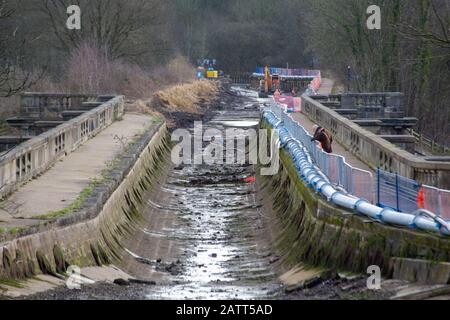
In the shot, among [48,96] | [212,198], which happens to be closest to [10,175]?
[212,198]

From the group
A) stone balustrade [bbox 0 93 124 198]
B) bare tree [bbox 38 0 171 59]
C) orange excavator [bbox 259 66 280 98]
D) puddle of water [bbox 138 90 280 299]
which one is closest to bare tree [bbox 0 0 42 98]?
stone balustrade [bbox 0 93 124 198]

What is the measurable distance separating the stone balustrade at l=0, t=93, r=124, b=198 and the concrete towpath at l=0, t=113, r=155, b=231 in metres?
0.22

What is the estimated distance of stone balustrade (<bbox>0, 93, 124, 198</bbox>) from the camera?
2488 cm

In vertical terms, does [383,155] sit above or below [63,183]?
above

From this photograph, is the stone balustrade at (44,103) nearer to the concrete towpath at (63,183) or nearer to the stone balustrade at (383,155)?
the concrete towpath at (63,183)

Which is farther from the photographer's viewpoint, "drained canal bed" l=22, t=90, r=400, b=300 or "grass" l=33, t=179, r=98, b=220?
"grass" l=33, t=179, r=98, b=220

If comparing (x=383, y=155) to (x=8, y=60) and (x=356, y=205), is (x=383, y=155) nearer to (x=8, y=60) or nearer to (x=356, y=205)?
(x=356, y=205)

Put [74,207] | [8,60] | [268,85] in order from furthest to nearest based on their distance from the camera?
1. [268,85]
2. [8,60]
3. [74,207]

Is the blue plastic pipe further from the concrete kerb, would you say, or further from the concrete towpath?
the concrete towpath

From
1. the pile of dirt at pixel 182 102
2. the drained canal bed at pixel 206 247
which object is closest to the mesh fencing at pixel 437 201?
the drained canal bed at pixel 206 247

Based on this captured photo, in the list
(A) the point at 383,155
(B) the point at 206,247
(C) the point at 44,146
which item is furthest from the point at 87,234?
(A) the point at 383,155

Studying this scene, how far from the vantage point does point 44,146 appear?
3006 cm

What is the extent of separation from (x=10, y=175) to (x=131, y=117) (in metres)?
31.8

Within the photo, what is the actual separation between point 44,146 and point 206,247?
223 inches
